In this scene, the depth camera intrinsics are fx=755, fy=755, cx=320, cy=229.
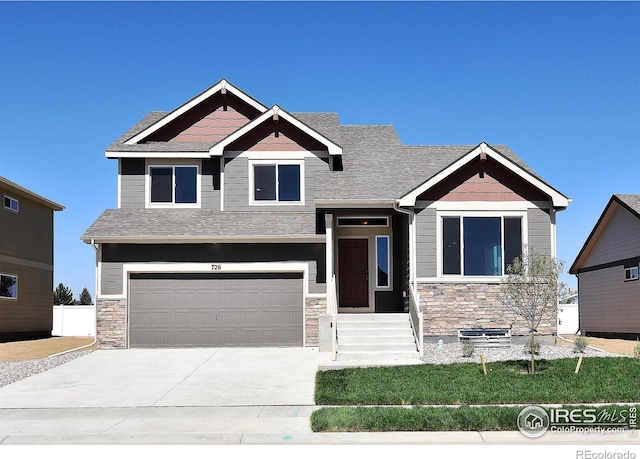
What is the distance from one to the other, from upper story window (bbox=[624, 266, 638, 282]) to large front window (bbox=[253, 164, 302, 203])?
11231 millimetres

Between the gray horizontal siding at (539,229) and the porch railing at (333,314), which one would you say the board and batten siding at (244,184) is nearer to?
the porch railing at (333,314)

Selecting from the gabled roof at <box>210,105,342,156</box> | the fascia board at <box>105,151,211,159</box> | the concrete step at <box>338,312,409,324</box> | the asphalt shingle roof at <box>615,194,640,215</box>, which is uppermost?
the gabled roof at <box>210,105,342,156</box>

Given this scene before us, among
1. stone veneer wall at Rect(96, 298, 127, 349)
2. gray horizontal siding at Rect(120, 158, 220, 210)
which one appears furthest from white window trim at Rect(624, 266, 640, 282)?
stone veneer wall at Rect(96, 298, 127, 349)

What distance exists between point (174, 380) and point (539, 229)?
1021cm

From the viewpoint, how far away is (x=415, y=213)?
65.1ft

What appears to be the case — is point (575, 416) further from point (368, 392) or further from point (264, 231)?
point (264, 231)

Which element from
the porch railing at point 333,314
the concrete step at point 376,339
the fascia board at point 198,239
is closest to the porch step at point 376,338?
the concrete step at point 376,339

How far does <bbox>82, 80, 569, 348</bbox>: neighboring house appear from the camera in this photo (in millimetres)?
19781

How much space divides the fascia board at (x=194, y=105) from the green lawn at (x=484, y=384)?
35.9 feet

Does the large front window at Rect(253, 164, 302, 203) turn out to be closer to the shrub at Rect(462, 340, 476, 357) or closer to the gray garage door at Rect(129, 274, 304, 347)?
the gray garage door at Rect(129, 274, 304, 347)

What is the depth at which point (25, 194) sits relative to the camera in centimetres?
2875

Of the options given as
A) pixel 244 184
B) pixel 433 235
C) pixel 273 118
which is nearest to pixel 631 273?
pixel 433 235

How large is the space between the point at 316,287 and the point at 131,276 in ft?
17.5
